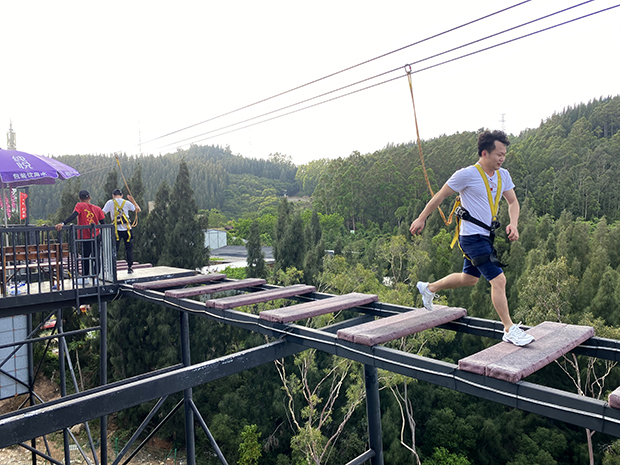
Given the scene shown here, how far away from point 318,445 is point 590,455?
8042mm

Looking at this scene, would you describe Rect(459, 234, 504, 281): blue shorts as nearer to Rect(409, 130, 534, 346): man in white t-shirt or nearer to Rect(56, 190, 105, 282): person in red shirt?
Rect(409, 130, 534, 346): man in white t-shirt

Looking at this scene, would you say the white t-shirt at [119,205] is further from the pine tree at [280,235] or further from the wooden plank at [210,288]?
the pine tree at [280,235]

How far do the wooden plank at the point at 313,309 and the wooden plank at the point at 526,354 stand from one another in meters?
1.36

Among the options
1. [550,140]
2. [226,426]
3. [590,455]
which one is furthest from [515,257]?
[550,140]

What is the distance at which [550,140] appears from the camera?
49781mm

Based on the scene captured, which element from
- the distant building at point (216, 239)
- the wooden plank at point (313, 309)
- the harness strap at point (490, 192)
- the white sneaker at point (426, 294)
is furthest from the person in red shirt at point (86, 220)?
the distant building at point (216, 239)

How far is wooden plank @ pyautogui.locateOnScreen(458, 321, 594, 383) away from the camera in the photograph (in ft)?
7.29

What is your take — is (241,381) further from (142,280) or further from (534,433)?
(142,280)

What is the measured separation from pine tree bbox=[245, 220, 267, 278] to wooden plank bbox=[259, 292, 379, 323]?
1339 centimetres

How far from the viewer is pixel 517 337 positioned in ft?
8.76

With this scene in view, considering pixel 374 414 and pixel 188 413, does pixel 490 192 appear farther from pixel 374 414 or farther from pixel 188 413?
pixel 188 413

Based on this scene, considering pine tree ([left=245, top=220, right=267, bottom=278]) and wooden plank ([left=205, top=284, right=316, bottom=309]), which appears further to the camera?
pine tree ([left=245, top=220, right=267, bottom=278])

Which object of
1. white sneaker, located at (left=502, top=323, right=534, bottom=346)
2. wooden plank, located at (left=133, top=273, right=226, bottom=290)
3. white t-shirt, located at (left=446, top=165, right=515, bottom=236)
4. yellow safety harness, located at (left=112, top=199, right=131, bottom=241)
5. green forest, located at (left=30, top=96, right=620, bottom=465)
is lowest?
green forest, located at (left=30, top=96, right=620, bottom=465)

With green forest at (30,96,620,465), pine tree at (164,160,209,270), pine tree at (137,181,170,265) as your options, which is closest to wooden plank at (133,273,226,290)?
green forest at (30,96,620,465)
